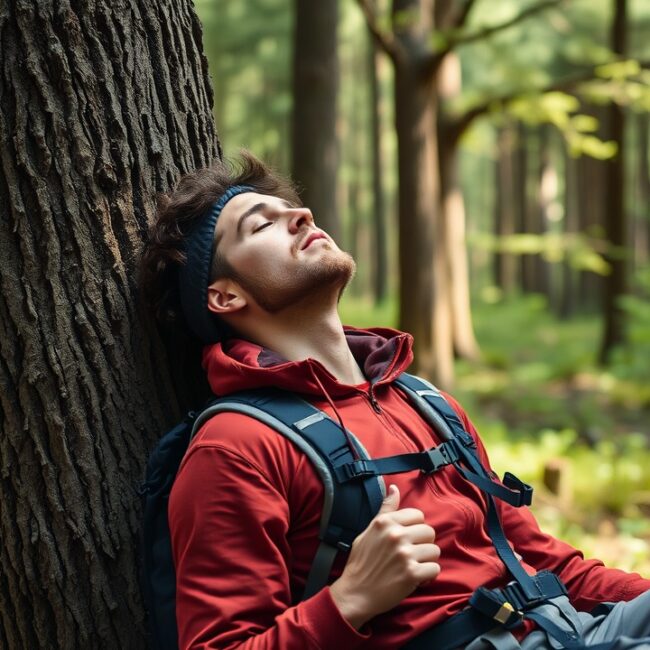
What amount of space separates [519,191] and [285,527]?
97.3 feet

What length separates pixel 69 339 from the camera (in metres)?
2.50

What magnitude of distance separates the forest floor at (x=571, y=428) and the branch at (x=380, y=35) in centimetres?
450

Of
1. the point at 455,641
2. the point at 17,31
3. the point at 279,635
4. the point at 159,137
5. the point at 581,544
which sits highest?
the point at 17,31

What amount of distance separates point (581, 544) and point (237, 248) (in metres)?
4.21

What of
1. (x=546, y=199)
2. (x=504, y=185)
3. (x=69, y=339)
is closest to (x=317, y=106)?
(x=69, y=339)

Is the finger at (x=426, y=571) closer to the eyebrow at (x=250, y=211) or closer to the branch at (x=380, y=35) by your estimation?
the eyebrow at (x=250, y=211)

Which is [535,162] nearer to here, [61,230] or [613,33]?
[613,33]

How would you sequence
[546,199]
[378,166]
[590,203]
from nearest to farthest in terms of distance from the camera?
[378,166]
[546,199]
[590,203]

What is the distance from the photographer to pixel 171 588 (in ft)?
7.50

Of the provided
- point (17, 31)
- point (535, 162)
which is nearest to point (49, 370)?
point (17, 31)

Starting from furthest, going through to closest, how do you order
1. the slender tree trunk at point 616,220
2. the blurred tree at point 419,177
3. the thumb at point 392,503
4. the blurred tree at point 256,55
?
the blurred tree at point 256,55 < the slender tree trunk at point 616,220 < the blurred tree at point 419,177 < the thumb at point 392,503

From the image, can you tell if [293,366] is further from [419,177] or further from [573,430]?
[573,430]

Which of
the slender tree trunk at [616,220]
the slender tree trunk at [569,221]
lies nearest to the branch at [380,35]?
the slender tree trunk at [616,220]

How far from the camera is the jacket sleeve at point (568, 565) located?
8.46 feet
